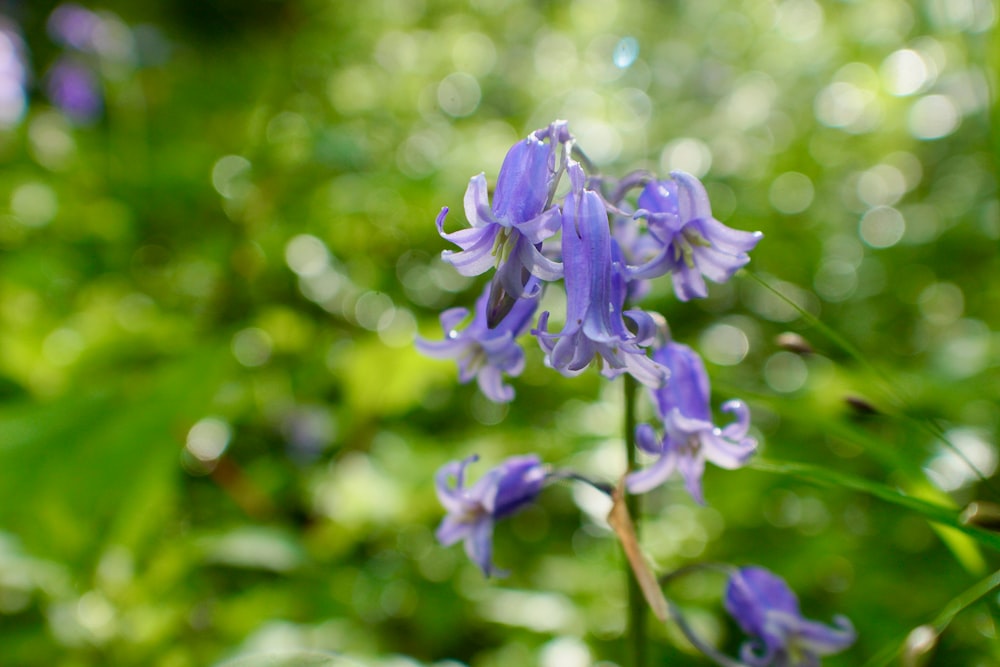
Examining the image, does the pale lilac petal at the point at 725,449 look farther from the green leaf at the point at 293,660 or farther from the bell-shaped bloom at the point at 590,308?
the green leaf at the point at 293,660

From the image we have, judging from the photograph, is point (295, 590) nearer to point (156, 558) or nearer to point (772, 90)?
point (156, 558)

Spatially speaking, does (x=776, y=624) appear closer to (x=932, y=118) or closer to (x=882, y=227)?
(x=882, y=227)

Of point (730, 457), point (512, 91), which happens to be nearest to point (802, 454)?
point (730, 457)

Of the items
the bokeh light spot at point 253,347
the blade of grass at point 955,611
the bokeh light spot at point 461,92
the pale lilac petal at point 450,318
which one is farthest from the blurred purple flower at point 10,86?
the blade of grass at point 955,611

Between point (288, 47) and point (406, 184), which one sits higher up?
point (288, 47)

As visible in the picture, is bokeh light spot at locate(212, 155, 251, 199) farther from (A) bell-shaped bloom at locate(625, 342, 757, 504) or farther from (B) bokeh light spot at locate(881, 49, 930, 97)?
(B) bokeh light spot at locate(881, 49, 930, 97)

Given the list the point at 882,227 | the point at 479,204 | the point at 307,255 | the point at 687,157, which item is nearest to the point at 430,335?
the point at 307,255

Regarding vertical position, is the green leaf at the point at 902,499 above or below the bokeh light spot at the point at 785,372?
above
